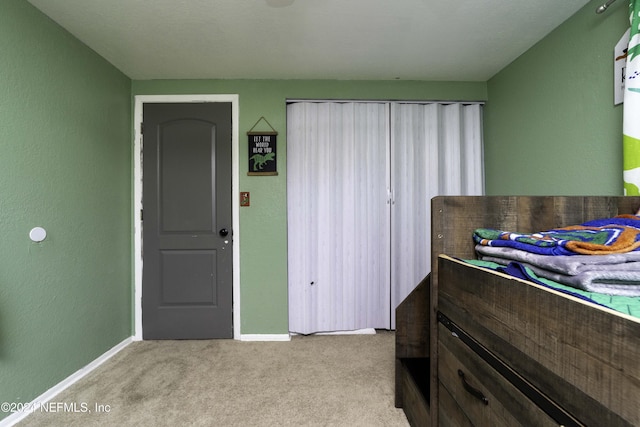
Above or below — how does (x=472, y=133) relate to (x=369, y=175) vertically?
above

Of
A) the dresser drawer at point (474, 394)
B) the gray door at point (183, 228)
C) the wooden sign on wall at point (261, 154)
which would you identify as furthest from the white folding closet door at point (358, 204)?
the dresser drawer at point (474, 394)

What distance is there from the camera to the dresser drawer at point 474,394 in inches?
25.4

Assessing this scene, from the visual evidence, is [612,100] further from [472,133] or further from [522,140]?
[472,133]

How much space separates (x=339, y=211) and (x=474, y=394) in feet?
5.58

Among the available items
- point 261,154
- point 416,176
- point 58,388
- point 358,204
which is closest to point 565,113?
point 416,176

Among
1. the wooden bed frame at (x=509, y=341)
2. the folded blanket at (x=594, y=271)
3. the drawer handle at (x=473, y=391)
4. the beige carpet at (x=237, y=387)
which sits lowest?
the beige carpet at (x=237, y=387)

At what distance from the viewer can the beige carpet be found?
142 centimetres

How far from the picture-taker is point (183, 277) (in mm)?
2297

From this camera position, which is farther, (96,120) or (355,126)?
(355,126)

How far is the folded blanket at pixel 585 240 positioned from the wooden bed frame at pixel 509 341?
5.3 inches

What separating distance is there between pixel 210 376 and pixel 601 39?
3108mm

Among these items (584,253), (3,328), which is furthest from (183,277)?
(584,253)

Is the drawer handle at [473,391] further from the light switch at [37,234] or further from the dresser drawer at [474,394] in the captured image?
the light switch at [37,234]

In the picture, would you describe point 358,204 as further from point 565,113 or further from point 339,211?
point 565,113
